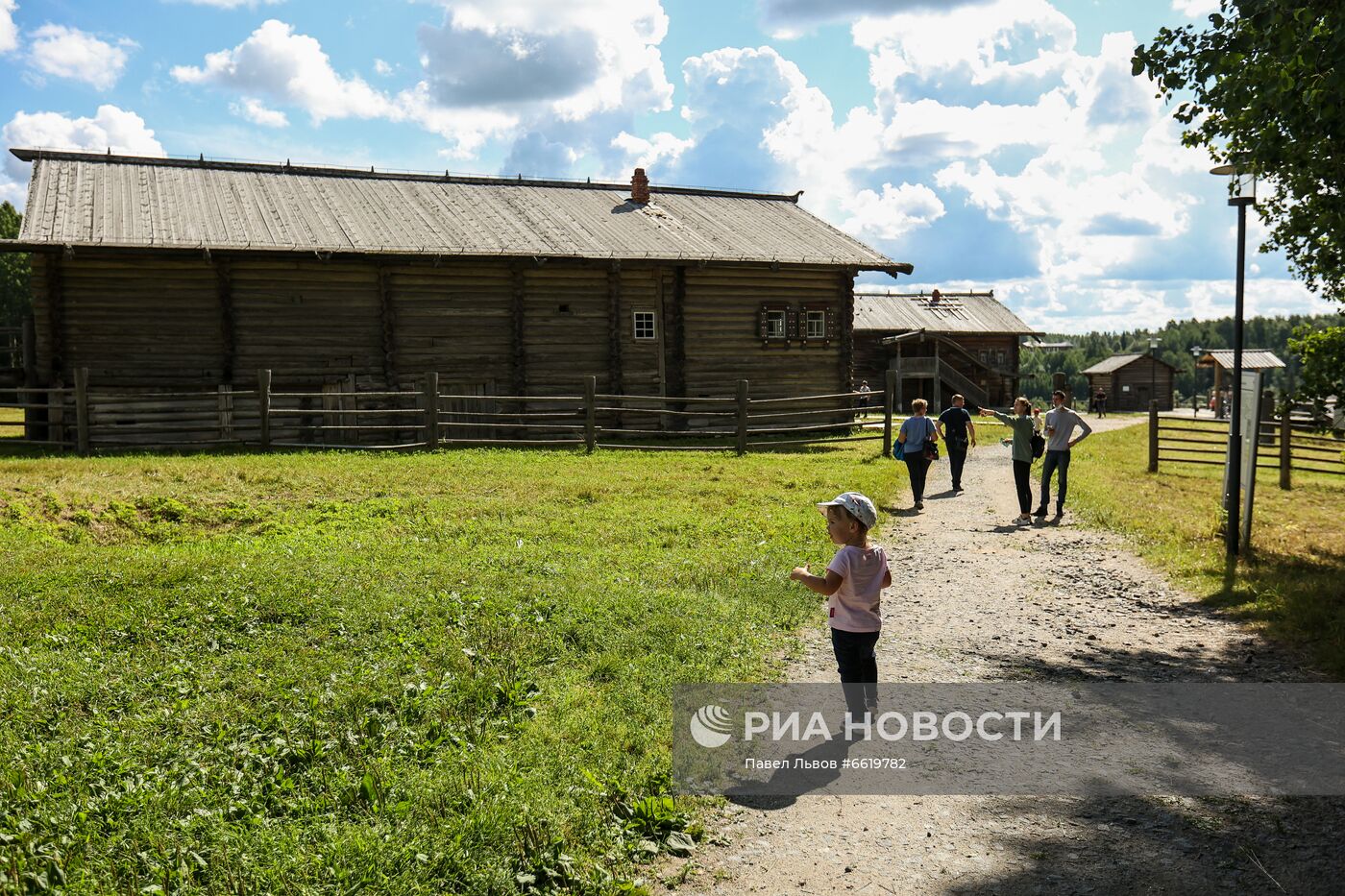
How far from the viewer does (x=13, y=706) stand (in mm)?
5926

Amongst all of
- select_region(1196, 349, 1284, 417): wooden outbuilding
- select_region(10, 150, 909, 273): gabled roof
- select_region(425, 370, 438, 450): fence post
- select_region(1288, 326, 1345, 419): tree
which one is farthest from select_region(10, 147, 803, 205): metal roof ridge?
select_region(1196, 349, 1284, 417): wooden outbuilding

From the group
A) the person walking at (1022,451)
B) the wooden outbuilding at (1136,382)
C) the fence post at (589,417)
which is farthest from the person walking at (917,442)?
the wooden outbuilding at (1136,382)

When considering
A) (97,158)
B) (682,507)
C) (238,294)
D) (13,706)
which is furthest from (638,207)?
(13,706)

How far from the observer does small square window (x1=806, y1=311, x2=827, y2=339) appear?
28695 mm

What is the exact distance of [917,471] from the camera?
14883 mm

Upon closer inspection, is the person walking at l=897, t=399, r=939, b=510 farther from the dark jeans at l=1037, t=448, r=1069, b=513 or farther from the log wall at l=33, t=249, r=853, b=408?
the log wall at l=33, t=249, r=853, b=408

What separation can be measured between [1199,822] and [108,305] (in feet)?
74.8

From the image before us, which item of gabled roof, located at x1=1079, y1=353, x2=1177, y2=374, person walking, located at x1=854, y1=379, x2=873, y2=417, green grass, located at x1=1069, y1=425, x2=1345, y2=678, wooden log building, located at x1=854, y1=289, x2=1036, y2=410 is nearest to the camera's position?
green grass, located at x1=1069, y1=425, x2=1345, y2=678

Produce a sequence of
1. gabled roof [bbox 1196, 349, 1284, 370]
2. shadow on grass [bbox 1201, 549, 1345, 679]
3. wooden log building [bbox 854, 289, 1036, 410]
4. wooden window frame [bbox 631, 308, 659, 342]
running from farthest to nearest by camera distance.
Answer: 1. gabled roof [bbox 1196, 349, 1284, 370]
2. wooden log building [bbox 854, 289, 1036, 410]
3. wooden window frame [bbox 631, 308, 659, 342]
4. shadow on grass [bbox 1201, 549, 1345, 679]

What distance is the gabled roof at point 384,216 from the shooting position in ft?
73.2

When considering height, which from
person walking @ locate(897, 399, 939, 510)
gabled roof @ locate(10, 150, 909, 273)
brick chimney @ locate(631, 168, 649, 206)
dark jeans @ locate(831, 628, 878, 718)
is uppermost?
brick chimney @ locate(631, 168, 649, 206)

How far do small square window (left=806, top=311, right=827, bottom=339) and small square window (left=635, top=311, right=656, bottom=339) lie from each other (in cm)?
486

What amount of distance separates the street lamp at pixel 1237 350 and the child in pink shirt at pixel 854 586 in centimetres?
776

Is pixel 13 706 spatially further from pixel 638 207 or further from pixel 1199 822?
pixel 638 207
